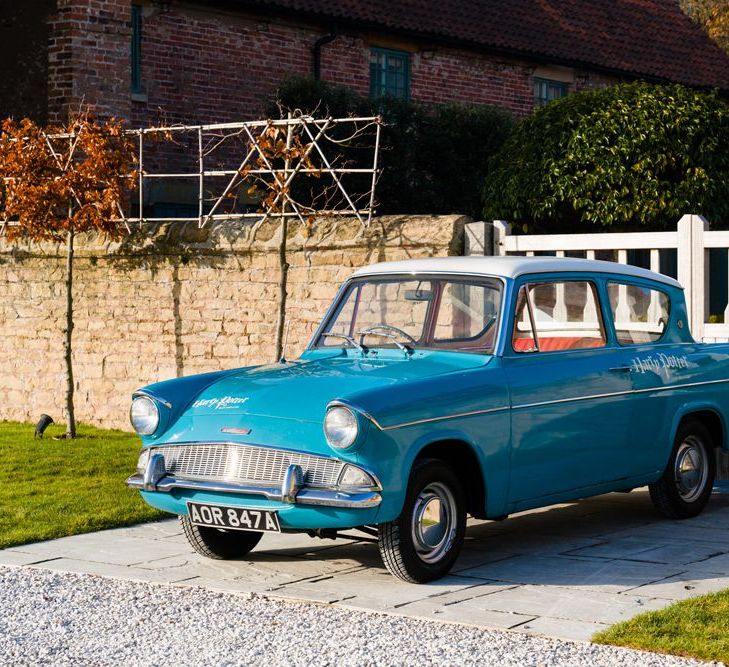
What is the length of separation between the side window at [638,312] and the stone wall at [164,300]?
2.56 meters

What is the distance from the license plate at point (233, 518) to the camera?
6684mm

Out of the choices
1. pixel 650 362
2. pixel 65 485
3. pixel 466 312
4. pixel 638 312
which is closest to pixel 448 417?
pixel 466 312

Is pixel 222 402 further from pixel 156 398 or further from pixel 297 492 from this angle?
pixel 297 492

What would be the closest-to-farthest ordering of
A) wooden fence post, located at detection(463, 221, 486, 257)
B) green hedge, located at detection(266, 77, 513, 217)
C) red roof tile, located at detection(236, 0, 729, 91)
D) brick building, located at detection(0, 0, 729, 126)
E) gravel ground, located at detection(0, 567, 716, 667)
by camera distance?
gravel ground, located at detection(0, 567, 716, 667) → wooden fence post, located at detection(463, 221, 486, 257) → brick building, located at detection(0, 0, 729, 126) → green hedge, located at detection(266, 77, 513, 217) → red roof tile, located at detection(236, 0, 729, 91)

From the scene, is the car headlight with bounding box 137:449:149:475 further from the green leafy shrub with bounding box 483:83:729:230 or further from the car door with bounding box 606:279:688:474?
the green leafy shrub with bounding box 483:83:729:230

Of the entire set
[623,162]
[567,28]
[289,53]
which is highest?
[567,28]

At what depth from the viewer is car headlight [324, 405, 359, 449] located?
6.52 m

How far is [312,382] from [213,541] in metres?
1.15

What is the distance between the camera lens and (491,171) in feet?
52.3

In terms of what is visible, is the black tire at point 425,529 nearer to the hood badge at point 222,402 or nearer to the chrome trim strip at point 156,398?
the hood badge at point 222,402

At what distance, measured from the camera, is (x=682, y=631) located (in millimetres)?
5781

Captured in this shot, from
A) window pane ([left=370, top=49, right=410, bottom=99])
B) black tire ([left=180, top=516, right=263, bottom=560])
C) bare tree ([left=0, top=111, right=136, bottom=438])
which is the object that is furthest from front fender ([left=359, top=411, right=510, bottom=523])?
window pane ([left=370, top=49, right=410, bottom=99])

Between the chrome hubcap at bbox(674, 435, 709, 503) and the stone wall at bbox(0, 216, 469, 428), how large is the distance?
9.94ft

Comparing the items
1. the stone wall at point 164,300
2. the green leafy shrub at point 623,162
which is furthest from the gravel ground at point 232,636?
the green leafy shrub at point 623,162
